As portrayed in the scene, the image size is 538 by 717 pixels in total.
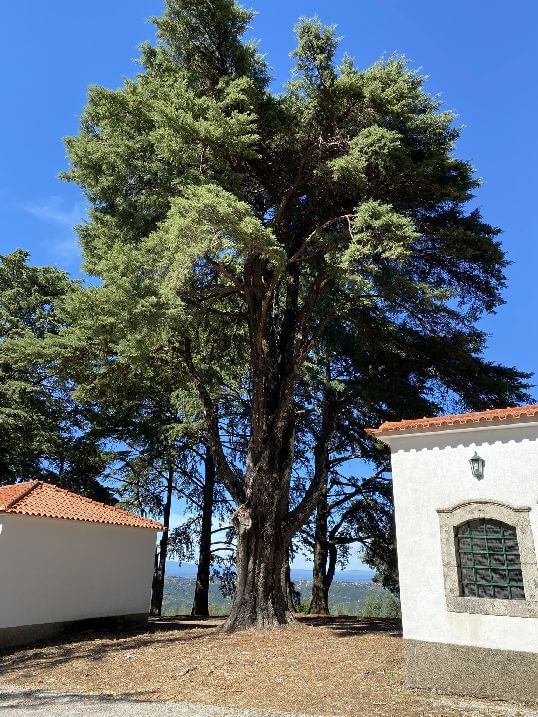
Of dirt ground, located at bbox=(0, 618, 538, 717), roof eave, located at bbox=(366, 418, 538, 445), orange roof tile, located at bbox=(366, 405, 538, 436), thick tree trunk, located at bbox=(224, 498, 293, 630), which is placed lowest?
dirt ground, located at bbox=(0, 618, 538, 717)

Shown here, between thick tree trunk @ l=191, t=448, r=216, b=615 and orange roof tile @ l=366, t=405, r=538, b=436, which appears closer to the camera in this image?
orange roof tile @ l=366, t=405, r=538, b=436

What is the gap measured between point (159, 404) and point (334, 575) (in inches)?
456

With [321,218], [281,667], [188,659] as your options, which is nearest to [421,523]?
[281,667]

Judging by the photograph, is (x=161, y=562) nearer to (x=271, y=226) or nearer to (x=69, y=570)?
(x=69, y=570)

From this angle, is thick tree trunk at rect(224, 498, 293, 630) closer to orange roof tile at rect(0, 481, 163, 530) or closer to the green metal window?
orange roof tile at rect(0, 481, 163, 530)

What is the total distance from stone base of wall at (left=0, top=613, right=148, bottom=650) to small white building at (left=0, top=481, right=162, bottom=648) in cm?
2

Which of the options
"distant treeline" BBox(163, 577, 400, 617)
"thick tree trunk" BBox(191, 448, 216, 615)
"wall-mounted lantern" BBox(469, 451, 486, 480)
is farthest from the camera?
"distant treeline" BBox(163, 577, 400, 617)

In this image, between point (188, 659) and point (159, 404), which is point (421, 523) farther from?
point (159, 404)

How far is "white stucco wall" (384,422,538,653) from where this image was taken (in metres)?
7.59

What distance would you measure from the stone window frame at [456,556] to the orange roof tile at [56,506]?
10.4m

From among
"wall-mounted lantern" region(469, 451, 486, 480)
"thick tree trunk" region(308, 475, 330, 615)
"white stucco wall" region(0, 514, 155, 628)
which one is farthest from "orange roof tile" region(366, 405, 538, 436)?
"thick tree trunk" region(308, 475, 330, 615)

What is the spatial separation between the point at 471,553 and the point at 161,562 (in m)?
21.2

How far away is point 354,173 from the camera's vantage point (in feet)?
39.8

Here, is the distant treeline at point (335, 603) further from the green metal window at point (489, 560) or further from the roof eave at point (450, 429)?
the roof eave at point (450, 429)
